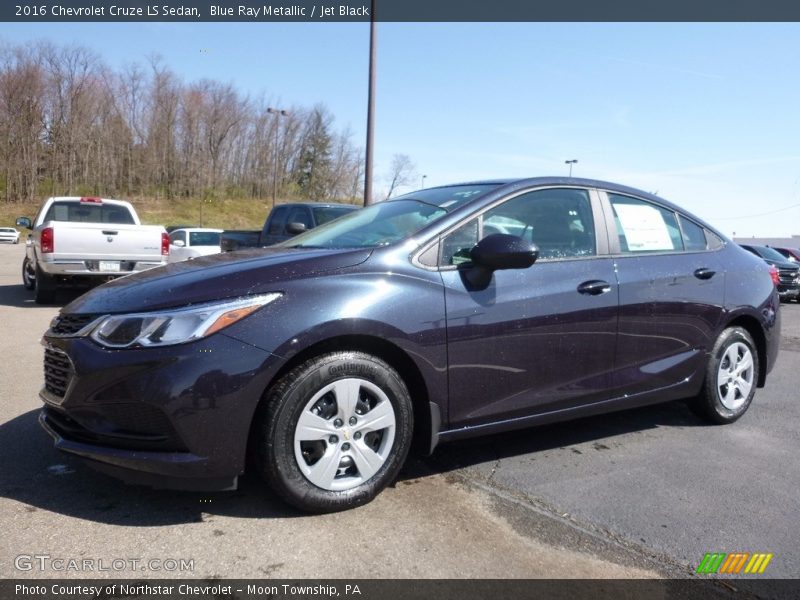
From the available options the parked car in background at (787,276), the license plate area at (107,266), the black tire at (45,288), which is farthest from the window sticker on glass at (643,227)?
the parked car in background at (787,276)

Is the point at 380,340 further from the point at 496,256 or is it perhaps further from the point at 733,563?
the point at 733,563

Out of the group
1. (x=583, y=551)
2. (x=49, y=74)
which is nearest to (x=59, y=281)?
(x=583, y=551)

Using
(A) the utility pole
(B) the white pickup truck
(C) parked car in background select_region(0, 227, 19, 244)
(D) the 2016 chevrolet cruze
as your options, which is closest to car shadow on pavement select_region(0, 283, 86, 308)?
(B) the white pickup truck

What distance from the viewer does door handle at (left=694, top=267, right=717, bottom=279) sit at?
417 centimetres

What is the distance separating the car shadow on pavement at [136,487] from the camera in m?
2.85

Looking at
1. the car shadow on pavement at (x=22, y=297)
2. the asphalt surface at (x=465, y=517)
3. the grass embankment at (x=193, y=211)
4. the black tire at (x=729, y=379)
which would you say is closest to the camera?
the asphalt surface at (x=465, y=517)

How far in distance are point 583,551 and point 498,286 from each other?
4.29ft

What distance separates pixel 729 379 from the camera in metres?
4.46

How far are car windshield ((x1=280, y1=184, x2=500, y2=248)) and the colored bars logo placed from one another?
6.46 ft

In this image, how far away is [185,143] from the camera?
63062 millimetres

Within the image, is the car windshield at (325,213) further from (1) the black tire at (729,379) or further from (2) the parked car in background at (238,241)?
(1) the black tire at (729,379)

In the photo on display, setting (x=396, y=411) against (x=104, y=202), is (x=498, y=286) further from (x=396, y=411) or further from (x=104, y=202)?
(x=104, y=202)

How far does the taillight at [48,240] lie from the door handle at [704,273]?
8706mm

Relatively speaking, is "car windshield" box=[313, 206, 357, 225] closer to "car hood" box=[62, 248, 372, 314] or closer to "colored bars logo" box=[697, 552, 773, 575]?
"car hood" box=[62, 248, 372, 314]
